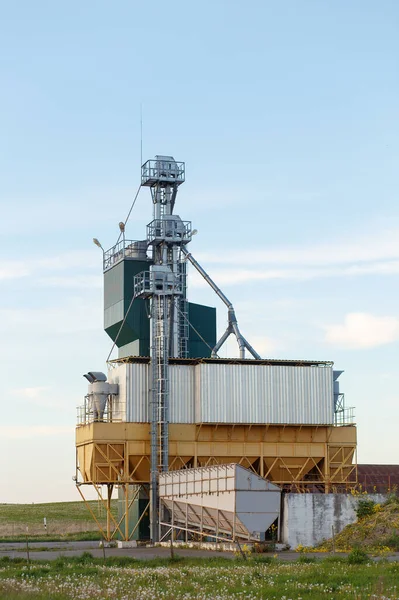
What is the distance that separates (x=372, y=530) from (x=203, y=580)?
64.2 feet

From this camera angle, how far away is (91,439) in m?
58.6

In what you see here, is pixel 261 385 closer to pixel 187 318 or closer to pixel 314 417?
pixel 314 417

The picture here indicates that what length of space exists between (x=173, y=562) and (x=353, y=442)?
30.4 meters

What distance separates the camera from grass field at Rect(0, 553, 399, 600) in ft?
78.4

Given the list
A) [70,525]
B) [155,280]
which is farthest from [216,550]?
[70,525]

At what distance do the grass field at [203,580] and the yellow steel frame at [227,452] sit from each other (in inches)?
929

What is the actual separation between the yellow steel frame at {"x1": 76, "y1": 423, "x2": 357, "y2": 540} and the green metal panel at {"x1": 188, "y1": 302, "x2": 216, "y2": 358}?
38.7 feet

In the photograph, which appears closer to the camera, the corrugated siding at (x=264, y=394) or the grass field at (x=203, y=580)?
the grass field at (x=203, y=580)

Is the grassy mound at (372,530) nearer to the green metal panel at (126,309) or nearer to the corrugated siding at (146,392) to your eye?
the corrugated siding at (146,392)

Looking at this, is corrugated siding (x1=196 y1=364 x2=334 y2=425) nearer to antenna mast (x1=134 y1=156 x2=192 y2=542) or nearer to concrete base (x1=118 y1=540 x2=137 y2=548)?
antenna mast (x1=134 y1=156 x2=192 y2=542)

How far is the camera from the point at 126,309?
225 feet

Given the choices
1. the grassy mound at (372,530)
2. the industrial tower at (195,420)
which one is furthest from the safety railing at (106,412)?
the grassy mound at (372,530)

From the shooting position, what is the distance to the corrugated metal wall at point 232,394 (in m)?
59.9

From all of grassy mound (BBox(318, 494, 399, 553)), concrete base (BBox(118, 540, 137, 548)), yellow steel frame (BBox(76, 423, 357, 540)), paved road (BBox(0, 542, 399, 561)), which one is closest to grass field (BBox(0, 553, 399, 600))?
paved road (BBox(0, 542, 399, 561))
